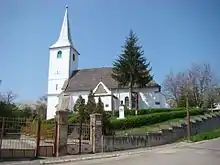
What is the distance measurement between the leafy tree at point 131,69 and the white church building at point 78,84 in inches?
128

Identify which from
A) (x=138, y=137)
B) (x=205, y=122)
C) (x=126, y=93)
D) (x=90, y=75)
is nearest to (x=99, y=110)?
(x=138, y=137)

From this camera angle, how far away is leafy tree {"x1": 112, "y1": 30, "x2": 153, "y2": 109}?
4694cm

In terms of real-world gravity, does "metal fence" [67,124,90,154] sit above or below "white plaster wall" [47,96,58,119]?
below

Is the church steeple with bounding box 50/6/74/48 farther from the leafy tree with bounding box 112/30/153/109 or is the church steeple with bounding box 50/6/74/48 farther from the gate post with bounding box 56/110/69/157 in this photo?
the gate post with bounding box 56/110/69/157

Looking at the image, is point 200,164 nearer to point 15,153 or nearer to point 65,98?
point 15,153

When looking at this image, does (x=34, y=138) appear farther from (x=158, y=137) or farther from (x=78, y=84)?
(x=78, y=84)

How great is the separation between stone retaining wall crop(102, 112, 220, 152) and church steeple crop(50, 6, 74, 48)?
3403cm

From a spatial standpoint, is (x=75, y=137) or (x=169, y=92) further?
(x=169, y=92)

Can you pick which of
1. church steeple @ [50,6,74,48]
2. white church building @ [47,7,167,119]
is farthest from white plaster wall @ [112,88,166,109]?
church steeple @ [50,6,74,48]

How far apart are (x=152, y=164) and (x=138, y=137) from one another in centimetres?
942

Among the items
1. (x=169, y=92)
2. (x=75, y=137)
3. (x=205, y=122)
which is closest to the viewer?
(x=75, y=137)

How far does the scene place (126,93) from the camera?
51.3 meters

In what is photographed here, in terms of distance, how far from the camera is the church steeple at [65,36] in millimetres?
60375

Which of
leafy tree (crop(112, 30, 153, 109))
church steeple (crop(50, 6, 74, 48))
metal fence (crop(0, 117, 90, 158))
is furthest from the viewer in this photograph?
church steeple (crop(50, 6, 74, 48))
